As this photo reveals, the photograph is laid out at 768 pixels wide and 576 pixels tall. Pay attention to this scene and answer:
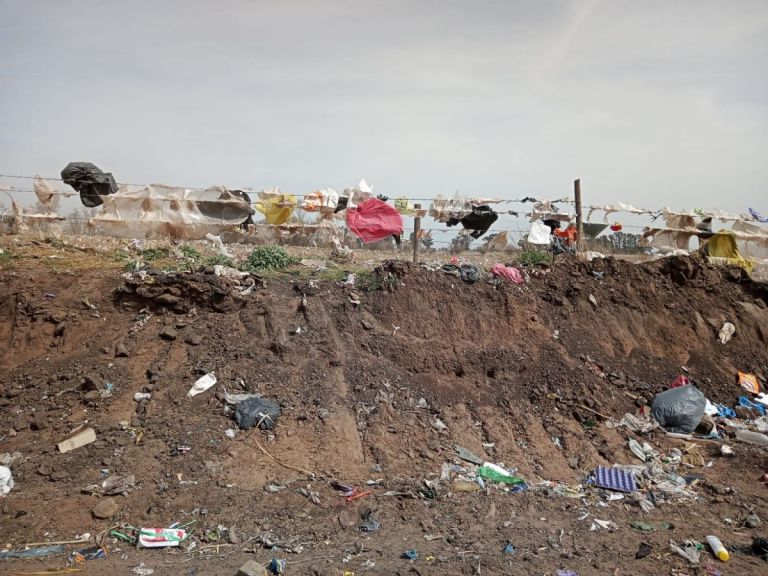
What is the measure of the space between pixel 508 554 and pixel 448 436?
6.53ft

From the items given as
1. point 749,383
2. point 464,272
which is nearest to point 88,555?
point 464,272

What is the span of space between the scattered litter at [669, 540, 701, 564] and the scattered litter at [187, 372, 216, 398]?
4.95 m

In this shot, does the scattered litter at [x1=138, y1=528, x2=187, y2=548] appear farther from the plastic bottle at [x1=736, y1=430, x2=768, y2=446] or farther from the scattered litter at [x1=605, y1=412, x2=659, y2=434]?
the plastic bottle at [x1=736, y1=430, x2=768, y2=446]

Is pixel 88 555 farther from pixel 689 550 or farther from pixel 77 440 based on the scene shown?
pixel 689 550

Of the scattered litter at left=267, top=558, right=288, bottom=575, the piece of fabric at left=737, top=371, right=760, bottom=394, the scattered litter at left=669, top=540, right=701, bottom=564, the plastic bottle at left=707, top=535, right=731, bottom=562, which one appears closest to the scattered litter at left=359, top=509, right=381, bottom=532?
the scattered litter at left=267, top=558, right=288, bottom=575

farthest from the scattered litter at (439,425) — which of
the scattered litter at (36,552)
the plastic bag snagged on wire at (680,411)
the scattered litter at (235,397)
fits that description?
the scattered litter at (36,552)

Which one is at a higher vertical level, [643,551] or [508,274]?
[508,274]

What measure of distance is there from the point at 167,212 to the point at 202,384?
546 centimetres

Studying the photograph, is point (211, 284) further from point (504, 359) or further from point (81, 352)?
point (504, 359)

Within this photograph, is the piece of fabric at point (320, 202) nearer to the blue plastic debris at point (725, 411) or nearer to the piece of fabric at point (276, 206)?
the piece of fabric at point (276, 206)

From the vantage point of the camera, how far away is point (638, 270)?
9.70 metres

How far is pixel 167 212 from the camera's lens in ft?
34.6

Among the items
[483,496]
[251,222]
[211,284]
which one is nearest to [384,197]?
[251,222]

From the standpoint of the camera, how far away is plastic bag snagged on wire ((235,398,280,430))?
5.88 m
